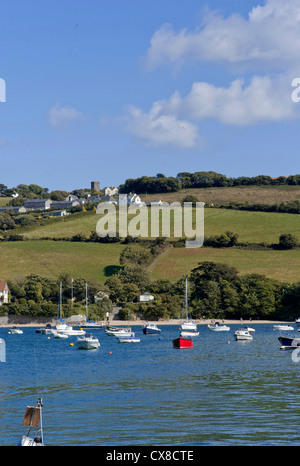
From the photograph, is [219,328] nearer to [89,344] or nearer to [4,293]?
[89,344]

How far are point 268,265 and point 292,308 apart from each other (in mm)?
17722

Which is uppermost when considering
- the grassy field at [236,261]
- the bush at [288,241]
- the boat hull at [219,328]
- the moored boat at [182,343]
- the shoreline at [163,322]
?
the bush at [288,241]

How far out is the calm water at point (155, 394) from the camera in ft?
101

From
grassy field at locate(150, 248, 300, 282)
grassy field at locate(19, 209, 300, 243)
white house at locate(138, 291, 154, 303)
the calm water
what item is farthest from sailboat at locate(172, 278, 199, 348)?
grassy field at locate(19, 209, 300, 243)

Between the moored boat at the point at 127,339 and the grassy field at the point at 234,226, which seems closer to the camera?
the moored boat at the point at 127,339

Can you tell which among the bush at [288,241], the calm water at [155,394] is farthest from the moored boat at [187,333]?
the bush at [288,241]

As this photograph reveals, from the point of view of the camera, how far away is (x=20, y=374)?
57094 millimetres

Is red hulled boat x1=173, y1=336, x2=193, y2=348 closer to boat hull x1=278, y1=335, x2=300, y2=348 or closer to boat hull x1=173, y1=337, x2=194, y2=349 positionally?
boat hull x1=173, y1=337, x2=194, y2=349

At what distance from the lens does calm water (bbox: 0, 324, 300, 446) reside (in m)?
30.9

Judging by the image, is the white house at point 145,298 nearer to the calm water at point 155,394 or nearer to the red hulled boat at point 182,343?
the calm water at point 155,394

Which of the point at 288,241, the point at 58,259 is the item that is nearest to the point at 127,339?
the point at 58,259

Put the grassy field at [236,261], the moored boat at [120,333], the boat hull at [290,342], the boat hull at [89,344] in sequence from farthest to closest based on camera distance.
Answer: the grassy field at [236,261] < the moored boat at [120,333] < the boat hull at [89,344] < the boat hull at [290,342]

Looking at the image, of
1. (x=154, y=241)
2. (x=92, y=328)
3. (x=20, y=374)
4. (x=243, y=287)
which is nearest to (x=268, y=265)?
(x=243, y=287)
